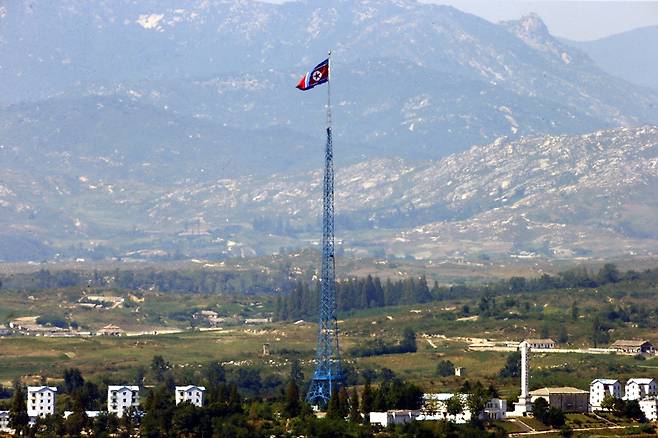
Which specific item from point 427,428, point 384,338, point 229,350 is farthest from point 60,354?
point 427,428

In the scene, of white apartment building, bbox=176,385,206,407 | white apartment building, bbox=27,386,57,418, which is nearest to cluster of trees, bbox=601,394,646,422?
white apartment building, bbox=176,385,206,407

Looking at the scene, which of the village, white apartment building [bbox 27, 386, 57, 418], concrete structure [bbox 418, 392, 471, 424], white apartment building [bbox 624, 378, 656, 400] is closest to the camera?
the village

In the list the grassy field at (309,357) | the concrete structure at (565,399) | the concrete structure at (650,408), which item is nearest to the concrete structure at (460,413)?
the concrete structure at (565,399)

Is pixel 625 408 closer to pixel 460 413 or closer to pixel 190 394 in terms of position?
pixel 460 413

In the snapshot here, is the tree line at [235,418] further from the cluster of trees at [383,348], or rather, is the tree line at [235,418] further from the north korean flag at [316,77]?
the cluster of trees at [383,348]

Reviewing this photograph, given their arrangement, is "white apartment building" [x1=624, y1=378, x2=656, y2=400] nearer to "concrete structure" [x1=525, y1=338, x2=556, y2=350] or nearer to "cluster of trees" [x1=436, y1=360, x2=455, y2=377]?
"cluster of trees" [x1=436, y1=360, x2=455, y2=377]

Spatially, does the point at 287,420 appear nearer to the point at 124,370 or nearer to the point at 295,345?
the point at 124,370
